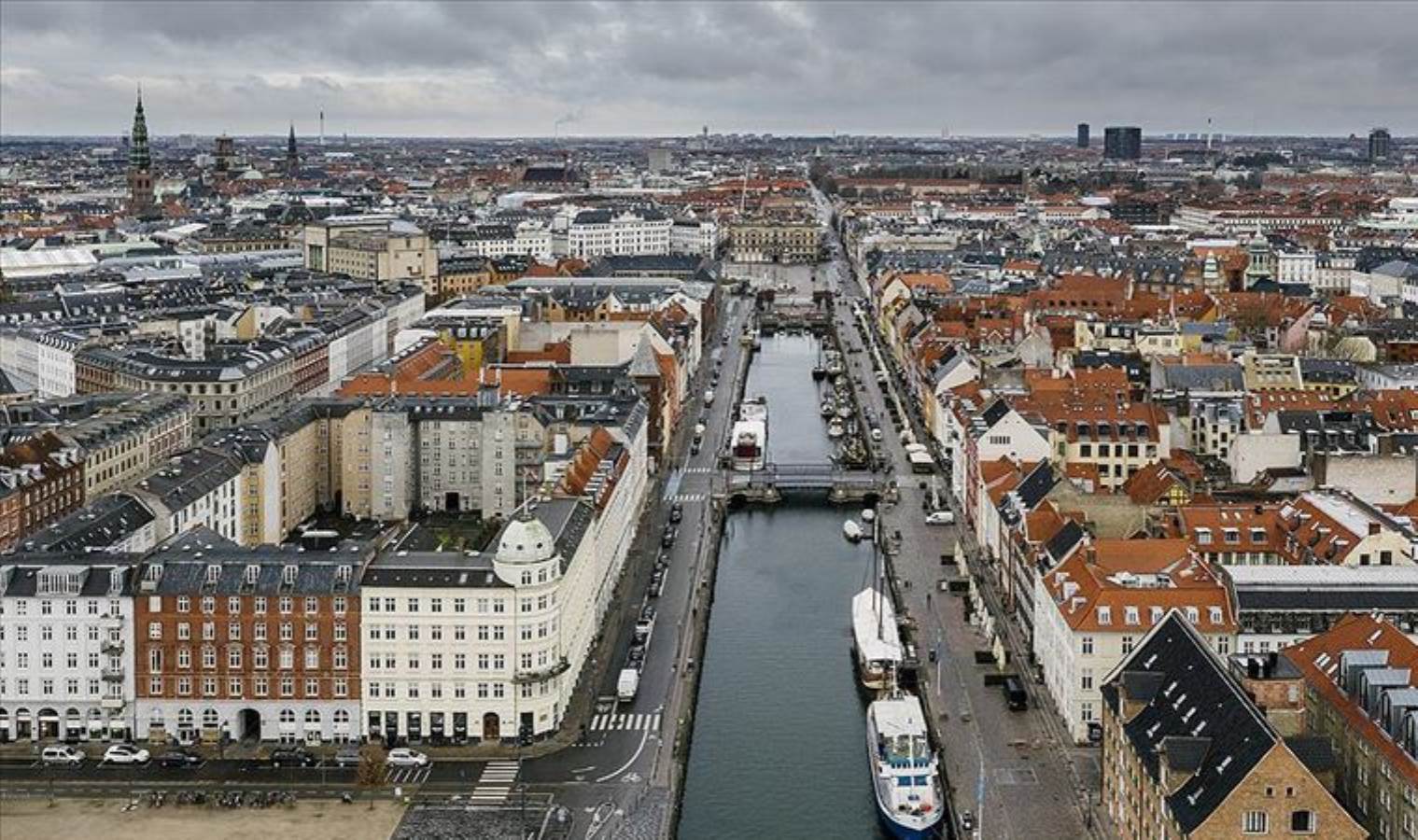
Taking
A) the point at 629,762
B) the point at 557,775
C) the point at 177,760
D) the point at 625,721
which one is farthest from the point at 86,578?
the point at 629,762

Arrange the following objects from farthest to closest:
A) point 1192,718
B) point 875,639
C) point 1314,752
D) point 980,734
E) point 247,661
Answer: point 875,639, point 980,734, point 247,661, point 1192,718, point 1314,752

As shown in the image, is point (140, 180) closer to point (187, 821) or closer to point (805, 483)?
point (805, 483)

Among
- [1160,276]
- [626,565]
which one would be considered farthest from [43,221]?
[626,565]

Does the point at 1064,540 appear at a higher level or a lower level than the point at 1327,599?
higher

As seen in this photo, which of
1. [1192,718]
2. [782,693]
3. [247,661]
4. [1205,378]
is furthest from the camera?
[1205,378]

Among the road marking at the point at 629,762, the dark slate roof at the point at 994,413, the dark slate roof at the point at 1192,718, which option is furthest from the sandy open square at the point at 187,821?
the dark slate roof at the point at 994,413

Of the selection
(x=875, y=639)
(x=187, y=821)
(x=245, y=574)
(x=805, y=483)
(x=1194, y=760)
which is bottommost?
(x=187, y=821)
